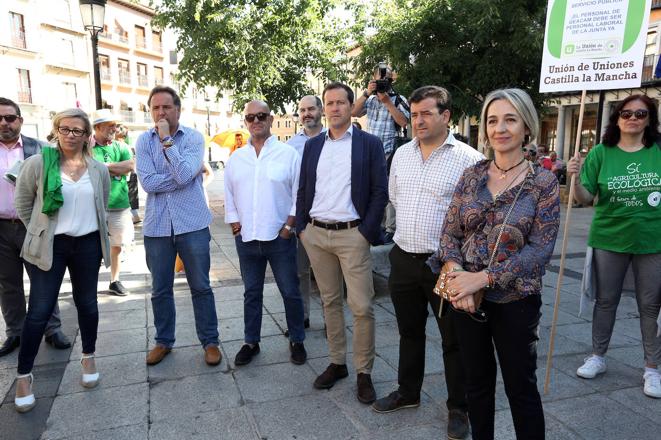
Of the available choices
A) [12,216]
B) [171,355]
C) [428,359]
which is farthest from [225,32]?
[428,359]

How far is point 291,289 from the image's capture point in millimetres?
3742

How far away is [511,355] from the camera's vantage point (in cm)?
211

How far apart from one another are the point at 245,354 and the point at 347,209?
4.98 feet

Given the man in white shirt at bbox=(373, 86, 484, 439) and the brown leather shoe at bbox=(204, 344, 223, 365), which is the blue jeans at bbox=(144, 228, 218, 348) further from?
the man in white shirt at bbox=(373, 86, 484, 439)

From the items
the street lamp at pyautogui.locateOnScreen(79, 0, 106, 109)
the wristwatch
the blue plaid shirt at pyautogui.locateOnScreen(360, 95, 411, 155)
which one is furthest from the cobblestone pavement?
the street lamp at pyautogui.locateOnScreen(79, 0, 106, 109)

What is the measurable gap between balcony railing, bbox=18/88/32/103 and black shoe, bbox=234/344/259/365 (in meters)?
37.2

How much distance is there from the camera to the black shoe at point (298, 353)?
3.71 m

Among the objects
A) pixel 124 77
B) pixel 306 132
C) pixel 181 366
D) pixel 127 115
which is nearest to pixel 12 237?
pixel 181 366

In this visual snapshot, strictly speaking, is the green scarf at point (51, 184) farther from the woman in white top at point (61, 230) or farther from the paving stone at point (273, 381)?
the paving stone at point (273, 381)

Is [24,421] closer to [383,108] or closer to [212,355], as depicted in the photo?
[212,355]

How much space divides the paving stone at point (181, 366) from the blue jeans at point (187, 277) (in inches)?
4.8

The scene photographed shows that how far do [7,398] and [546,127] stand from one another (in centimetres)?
3058

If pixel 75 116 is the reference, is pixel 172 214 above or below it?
below

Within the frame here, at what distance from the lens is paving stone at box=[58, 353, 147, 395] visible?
3.38 meters
